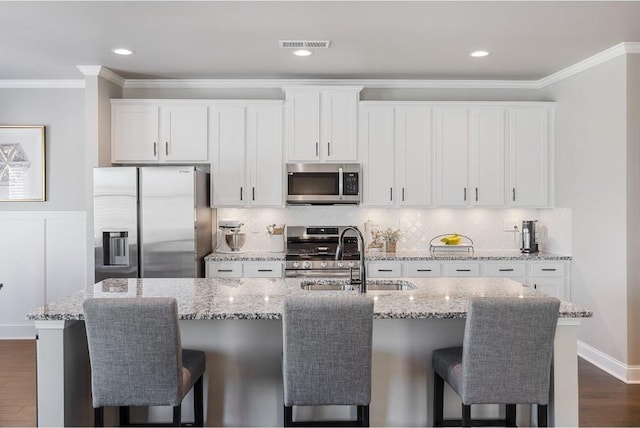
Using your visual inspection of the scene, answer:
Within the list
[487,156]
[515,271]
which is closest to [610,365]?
[515,271]

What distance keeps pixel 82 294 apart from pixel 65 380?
0.56m

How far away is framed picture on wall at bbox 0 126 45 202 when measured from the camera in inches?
207

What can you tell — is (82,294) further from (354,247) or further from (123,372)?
(354,247)

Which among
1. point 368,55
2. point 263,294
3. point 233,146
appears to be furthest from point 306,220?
point 263,294

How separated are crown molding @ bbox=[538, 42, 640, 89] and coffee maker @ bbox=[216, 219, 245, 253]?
3.46 m

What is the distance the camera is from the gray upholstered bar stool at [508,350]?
2.16 m

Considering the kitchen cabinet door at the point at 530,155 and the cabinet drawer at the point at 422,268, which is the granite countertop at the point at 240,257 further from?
the kitchen cabinet door at the point at 530,155

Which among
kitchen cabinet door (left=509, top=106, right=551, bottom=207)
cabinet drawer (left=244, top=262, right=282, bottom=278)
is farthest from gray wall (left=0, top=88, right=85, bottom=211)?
kitchen cabinet door (left=509, top=106, right=551, bottom=207)

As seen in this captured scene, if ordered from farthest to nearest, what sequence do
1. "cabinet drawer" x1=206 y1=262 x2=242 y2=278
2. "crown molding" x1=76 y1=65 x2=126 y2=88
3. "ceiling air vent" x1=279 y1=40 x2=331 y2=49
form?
"cabinet drawer" x1=206 y1=262 x2=242 y2=278, "crown molding" x1=76 y1=65 x2=126 y2=88, "ceiling air vent" x1=279 y1=40 x2=331 y2=49

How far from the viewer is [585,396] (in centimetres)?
367

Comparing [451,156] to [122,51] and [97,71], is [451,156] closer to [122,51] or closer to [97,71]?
[122,51]

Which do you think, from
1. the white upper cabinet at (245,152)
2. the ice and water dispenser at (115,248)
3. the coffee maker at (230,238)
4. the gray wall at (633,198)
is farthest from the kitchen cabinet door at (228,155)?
the gray wall at (633,198)

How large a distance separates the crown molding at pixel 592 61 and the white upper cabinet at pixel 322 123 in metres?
1.92

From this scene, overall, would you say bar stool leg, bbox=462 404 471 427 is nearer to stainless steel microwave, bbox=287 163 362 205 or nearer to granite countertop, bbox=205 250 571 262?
granite countertop, bbox=205 250 571 262
